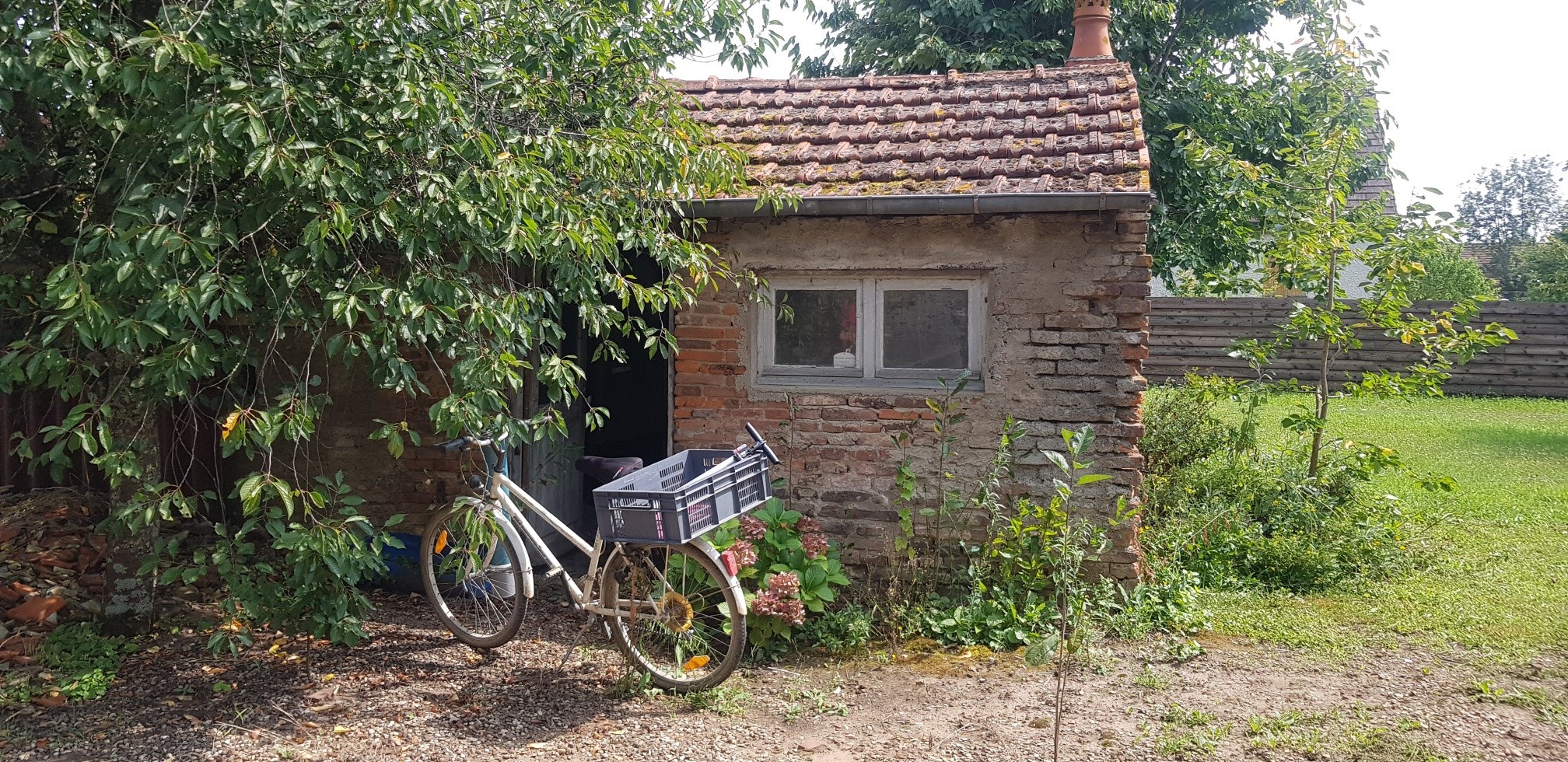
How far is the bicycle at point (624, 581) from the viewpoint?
4.81 meters

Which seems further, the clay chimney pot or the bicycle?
the clay chimney pot

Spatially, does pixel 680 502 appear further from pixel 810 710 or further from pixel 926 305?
pixel 926 305

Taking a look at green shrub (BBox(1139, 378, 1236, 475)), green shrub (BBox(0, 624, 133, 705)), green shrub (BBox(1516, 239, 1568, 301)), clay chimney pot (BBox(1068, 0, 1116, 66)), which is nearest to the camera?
green shrub (BBox(0, 624, 133, 705))

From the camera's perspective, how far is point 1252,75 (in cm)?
1160

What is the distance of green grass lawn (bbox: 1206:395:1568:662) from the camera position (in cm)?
Answer: 553

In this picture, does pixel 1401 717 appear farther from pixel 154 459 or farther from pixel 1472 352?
pixel 154 459

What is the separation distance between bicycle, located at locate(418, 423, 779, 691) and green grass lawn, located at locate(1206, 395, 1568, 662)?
2860mm

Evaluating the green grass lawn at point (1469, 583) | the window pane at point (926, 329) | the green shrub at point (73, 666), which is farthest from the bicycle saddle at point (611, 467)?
the green grass lawn at point (1469, 583)

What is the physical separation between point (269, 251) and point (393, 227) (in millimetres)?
636

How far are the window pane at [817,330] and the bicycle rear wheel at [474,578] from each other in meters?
2.07

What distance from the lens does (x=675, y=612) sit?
4.96m

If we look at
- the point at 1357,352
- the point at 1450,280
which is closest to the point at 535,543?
the point at 1357,352

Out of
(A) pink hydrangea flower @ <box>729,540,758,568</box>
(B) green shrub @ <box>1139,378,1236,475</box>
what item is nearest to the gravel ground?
(A) pink hydrangea flower @ <box>729,540,758,568</box>

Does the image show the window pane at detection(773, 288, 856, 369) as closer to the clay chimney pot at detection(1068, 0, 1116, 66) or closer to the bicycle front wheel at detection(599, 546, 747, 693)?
the bicycle front wheel at detection(599, 546, 747, 693)
